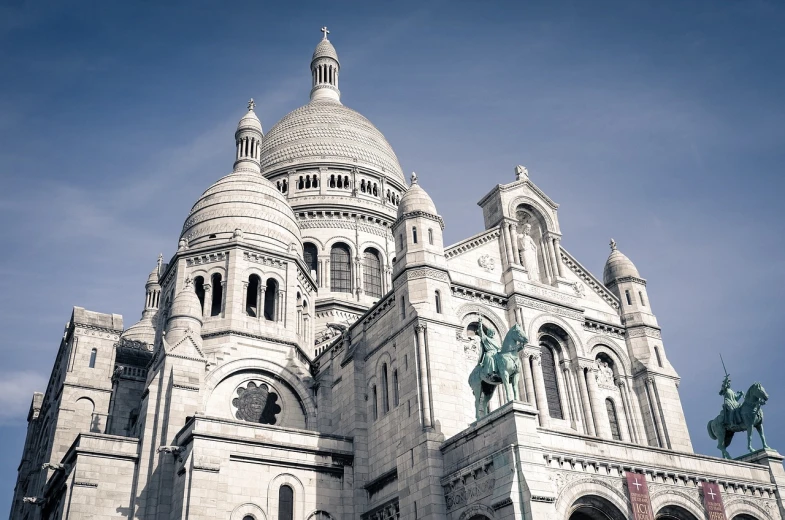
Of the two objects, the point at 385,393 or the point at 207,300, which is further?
the point at 207,300

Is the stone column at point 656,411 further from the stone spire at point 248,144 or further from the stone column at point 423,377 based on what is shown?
the stone spire at point 248,144

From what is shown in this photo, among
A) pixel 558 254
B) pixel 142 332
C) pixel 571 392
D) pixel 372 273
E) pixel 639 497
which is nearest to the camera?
pixel 639 497

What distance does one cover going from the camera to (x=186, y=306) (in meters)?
37.2

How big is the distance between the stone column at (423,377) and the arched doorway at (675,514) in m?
9.32

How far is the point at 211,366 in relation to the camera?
122 ft

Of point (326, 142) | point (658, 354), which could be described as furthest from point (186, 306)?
point (326, 142)

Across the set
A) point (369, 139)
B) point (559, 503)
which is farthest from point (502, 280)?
point (369, 139)

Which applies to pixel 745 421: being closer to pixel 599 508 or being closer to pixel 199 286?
pixel 599 508

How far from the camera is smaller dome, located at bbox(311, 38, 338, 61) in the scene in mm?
72562

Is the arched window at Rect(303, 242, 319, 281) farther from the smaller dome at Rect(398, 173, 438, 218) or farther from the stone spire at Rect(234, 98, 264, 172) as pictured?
the smaller dome at Rect(398, 173, 438, 218)

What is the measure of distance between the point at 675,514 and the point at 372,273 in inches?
1188

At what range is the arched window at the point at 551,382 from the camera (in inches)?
1373

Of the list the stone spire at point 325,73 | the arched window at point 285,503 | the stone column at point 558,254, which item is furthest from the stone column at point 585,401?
the stone spire at point 325,73

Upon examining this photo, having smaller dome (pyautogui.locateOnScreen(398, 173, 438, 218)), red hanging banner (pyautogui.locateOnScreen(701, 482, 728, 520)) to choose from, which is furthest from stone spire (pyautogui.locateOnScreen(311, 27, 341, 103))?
red hanging banner (pyautogui.locateOnScreen(701, 482, 728, 520))
